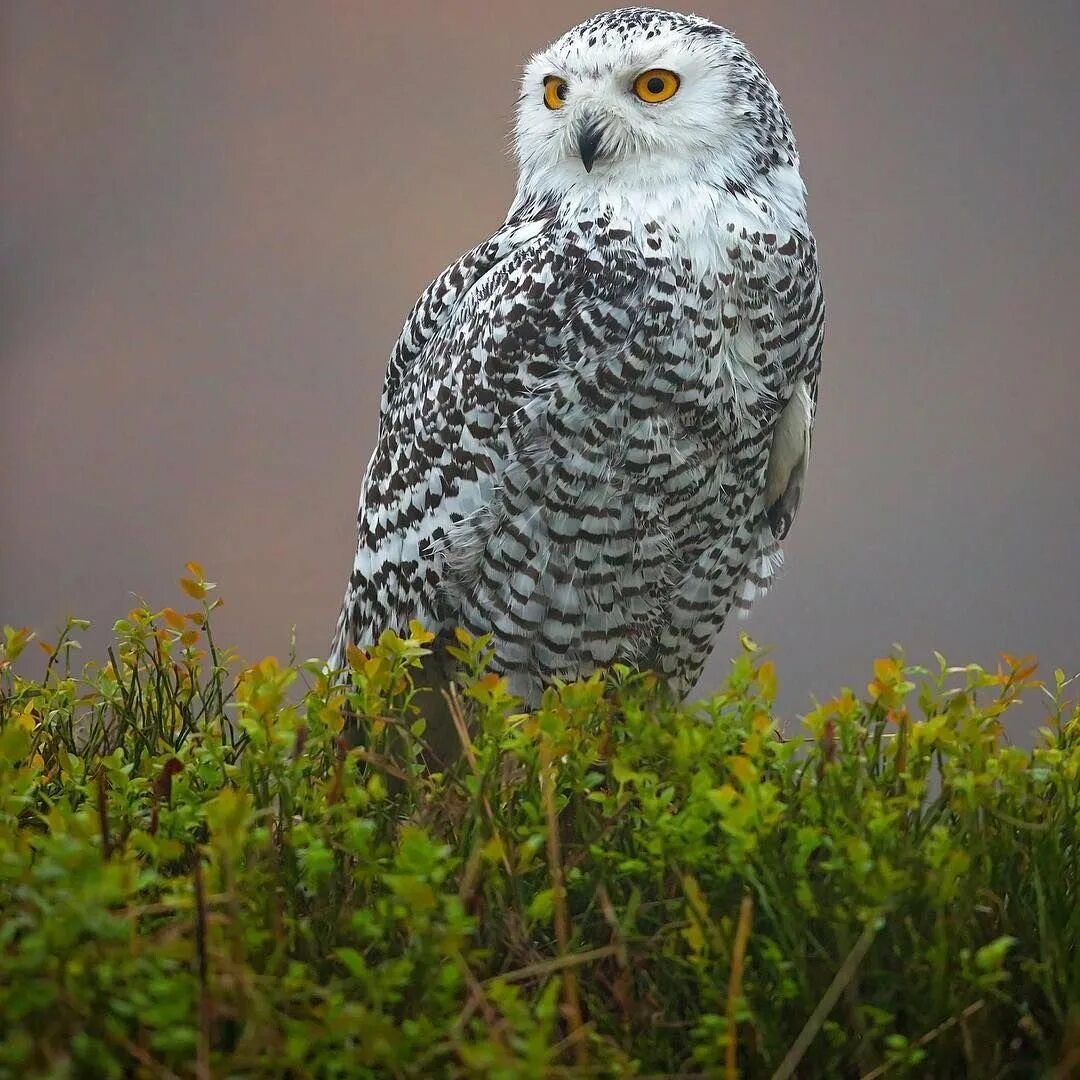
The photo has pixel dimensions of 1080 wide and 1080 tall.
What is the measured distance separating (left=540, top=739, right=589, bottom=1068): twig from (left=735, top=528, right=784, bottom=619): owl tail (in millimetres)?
838

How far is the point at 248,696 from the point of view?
1196mm

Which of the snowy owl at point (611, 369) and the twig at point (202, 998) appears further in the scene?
the snowy owl at point (611, 369)

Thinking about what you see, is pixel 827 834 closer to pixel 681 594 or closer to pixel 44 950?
pixel 44 950

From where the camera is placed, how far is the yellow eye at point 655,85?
1.67m

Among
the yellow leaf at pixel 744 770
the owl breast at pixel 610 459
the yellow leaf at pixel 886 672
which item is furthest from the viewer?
the owl breast at pixel 610 459

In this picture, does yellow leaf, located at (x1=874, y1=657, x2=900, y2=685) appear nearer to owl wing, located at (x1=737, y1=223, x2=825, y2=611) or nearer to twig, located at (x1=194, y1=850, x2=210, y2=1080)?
owl wing, located at (x1=737, y1=223, x2=825, y2=611)

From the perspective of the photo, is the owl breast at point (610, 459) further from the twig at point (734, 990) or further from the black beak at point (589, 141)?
the twig at point (734, 990)

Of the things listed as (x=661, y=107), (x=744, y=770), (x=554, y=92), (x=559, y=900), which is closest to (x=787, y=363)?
(x=661, y=107)

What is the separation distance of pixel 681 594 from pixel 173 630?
0.76 metres

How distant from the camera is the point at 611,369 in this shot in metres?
1.58

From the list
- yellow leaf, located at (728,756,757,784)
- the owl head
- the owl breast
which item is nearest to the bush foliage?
yellow leaf, located at (728,756,757,784)

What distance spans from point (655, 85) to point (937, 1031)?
4.32 ft

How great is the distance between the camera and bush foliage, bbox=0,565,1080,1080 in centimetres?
80

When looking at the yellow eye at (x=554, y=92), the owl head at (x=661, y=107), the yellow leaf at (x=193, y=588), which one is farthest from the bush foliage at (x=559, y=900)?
the yellow eye at (x=554, y=92)
